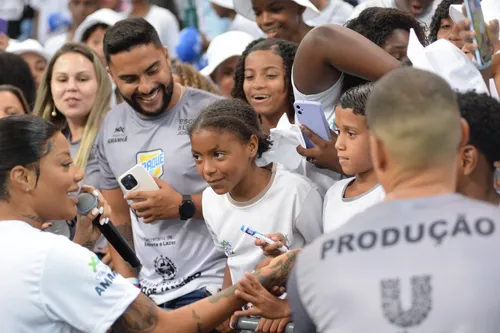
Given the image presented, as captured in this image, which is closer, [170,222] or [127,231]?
[170,222]

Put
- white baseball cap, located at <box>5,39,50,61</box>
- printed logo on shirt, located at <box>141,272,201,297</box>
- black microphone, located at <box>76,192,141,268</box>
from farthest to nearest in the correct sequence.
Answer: white baseball cap, located at <box>5,39,50,61</box> → printed logo on shirt, located at <box>141,272,201,297</box> → black microphone, located at <box>76,192,141,268</box>

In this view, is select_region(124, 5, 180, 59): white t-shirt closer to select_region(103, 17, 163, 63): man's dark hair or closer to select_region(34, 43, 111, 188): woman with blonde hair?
select_region(34, 43, 111, 188): woman with blonde hair

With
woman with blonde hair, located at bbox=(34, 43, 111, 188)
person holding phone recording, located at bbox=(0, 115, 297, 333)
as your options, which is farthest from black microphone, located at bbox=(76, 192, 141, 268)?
woman with blonde hair, located at bbox=(34, 43, 111, 188)

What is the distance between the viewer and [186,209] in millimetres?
5148

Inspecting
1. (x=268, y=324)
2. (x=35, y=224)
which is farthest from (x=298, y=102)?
(x=35, y=224)

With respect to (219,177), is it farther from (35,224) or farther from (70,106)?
(70,106)

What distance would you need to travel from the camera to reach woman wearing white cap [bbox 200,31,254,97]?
7051mm

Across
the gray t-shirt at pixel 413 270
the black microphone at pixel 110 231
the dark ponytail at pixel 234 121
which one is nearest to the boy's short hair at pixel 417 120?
the gray t-shirt at pixel 413 270

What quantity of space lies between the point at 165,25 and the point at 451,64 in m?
4.74

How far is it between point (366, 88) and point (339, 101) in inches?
5.1

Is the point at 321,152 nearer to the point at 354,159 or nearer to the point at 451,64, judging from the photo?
the point at 354,159

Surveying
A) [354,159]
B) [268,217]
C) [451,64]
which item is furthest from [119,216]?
[451,64]

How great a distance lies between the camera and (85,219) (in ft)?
17.6

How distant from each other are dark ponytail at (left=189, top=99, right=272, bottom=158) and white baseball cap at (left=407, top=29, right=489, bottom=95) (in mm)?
894
